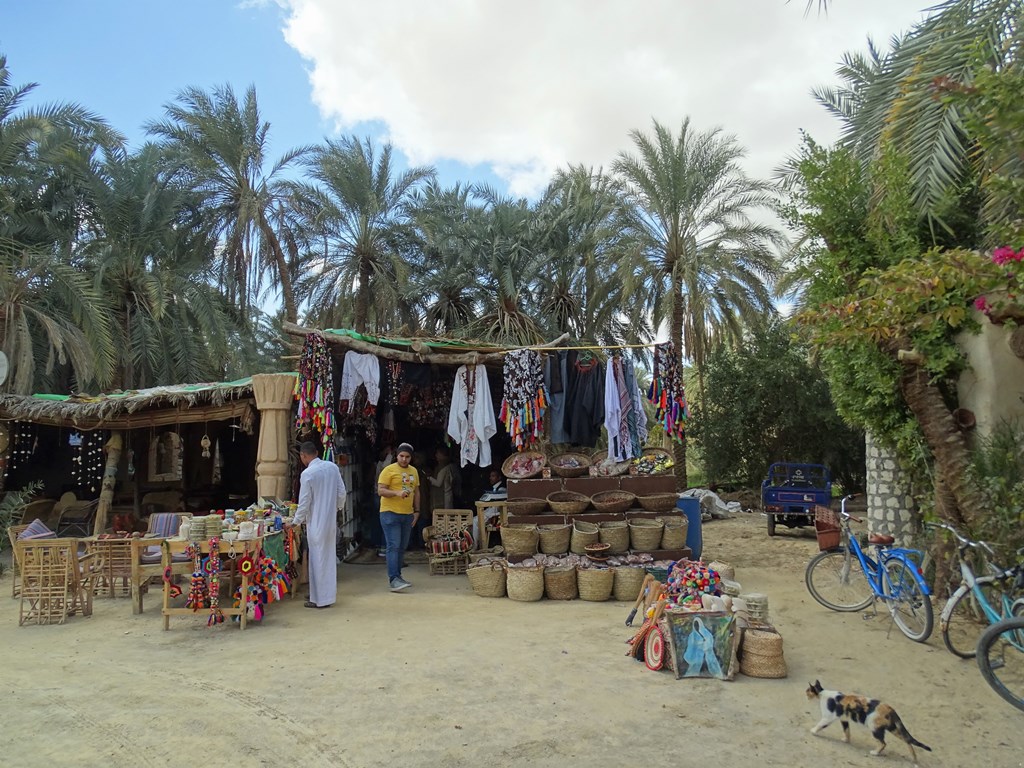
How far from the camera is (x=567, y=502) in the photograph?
8359mm

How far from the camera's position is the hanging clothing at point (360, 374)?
936 cm

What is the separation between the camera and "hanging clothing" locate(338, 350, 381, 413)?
9.36 meters

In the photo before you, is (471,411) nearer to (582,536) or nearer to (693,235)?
(582,536)

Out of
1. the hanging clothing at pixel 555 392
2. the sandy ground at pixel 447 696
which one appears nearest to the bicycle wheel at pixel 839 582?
the sandy ground at pixel 447 696

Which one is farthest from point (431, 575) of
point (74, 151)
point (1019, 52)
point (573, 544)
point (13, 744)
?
point (74, 151)

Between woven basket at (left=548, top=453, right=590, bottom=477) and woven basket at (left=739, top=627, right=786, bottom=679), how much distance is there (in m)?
4.04

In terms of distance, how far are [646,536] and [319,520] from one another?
3503 mm

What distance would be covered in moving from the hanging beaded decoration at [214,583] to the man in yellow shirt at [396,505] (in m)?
1.81

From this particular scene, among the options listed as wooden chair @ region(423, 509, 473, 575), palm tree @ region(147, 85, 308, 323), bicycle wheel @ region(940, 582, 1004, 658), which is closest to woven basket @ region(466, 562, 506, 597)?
wooden chair @ region(423, 509, 473, 575)

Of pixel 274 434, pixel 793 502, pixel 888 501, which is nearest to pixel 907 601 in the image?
pixel 888 501

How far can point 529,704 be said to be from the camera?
4488 millimetres

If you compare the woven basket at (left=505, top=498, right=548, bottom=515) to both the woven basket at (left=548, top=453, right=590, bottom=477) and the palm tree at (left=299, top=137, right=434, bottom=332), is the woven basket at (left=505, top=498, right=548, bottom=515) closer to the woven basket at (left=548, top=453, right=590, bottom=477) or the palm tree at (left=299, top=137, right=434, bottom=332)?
the woven basket at (left=548, top=453, right=590, bottom=477)

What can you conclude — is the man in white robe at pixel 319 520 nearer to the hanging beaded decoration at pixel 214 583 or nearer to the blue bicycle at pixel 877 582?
the hanging beaded decoration at pixel 214 583

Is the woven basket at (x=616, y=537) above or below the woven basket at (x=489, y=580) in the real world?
above
